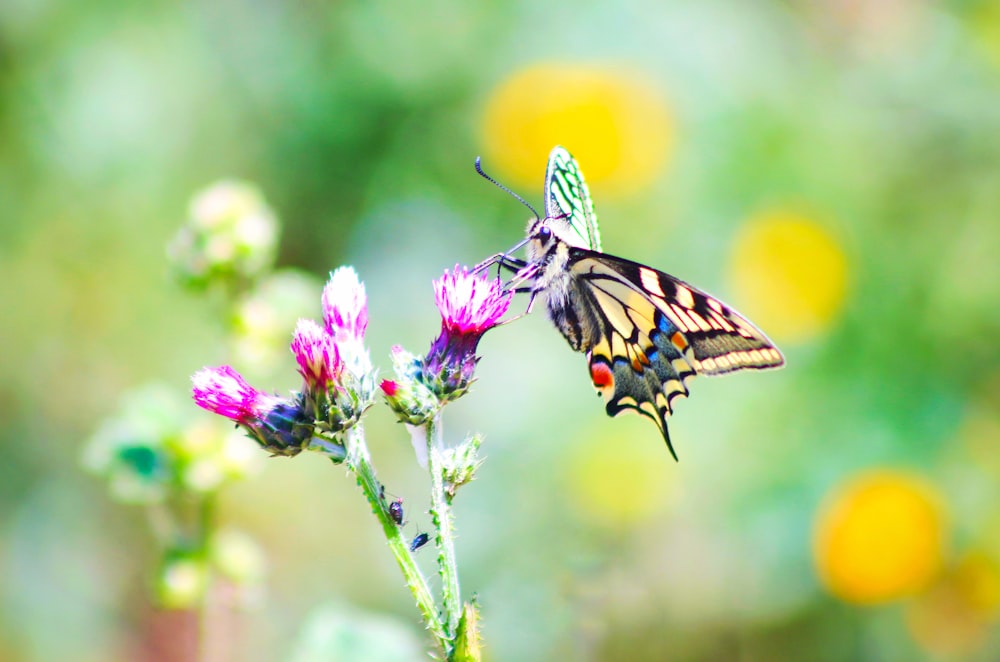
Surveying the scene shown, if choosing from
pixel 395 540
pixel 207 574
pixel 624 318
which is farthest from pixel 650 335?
pixel 207 574

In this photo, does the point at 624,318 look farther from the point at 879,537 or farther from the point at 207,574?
the point at 879,537

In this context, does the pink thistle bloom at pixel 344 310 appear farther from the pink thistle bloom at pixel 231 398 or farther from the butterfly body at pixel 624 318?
the butterfly body at pixel 624 318

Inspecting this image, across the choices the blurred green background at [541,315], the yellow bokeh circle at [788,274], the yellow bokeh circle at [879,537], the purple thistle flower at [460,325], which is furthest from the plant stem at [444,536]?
the yellow bokeh circle at [788,274]

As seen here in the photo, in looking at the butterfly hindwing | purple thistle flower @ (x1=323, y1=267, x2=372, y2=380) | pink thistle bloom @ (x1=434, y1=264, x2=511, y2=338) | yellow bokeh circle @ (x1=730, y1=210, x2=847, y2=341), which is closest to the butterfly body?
the butterfly hindwing

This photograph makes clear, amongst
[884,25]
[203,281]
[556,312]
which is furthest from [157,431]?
[884,25]

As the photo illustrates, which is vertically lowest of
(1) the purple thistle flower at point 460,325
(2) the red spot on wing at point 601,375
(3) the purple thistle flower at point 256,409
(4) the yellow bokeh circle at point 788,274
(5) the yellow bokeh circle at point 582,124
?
(3) the purple thistle flower at point 256,409

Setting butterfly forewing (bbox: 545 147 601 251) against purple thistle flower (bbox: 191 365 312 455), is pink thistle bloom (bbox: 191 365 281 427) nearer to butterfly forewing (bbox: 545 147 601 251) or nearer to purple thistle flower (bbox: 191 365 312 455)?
purple thistle flower (bbox: 191 365 312 455)

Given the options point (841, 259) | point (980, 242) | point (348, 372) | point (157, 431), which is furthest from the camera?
point (841, 259)

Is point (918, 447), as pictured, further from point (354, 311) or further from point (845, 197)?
point (354, 311)
